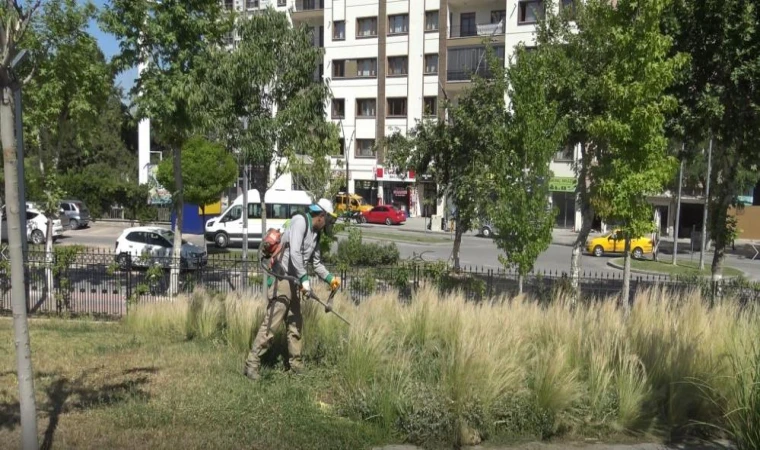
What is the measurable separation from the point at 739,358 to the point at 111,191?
44065mm

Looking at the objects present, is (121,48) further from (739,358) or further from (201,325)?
(739,358)

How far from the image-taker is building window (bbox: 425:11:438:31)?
4819 centimetres

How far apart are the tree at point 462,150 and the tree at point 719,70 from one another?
13.5 feet

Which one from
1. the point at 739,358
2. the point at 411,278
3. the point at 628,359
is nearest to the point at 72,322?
the point at 411,278

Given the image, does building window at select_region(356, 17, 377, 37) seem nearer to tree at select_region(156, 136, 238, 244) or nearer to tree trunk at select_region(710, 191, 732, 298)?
tree at select_region(156, 136, 238, 244)

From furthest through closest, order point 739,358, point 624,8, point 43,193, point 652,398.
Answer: point 43,193 → point 624,8 → point 652,398 → point 739,358

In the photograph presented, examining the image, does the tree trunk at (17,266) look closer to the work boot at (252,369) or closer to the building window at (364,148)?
the work boot at (252,369)

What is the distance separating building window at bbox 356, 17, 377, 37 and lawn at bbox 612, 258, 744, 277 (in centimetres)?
2662

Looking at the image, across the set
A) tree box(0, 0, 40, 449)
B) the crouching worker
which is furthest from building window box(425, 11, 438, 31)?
tree box(0, 0, 40, 449)

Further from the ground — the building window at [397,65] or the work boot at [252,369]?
the building window at [397,65]

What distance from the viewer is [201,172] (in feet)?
95.8

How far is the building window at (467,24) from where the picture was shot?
156 ft

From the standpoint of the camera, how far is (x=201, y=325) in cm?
888

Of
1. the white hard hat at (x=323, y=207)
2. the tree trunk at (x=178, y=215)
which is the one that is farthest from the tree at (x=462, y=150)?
the white hard hat at (x=323, y=207)
